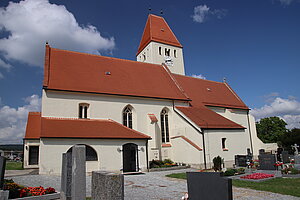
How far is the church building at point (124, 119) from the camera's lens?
15602mm

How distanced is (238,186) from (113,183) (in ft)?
26.2

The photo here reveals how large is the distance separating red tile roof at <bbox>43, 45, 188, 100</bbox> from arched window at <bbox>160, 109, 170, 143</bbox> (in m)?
1.58

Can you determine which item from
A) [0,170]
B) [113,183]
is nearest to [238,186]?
[113,183]

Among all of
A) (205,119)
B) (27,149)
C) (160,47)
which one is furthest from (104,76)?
(160,47)

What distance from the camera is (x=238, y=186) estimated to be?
33.9 feet

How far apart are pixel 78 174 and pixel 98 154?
363 inches

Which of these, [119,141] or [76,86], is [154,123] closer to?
[119,141]

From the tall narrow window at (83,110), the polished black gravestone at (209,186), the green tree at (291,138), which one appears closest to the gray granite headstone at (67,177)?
the polished black gravestone at (209,186)

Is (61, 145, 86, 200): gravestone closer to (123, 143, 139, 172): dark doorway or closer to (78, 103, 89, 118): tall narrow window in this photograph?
(123, 143, 139, 172): dark doorway

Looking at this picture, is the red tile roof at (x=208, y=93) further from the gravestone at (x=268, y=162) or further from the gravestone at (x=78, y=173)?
the gravestone at (x=78, y=173)

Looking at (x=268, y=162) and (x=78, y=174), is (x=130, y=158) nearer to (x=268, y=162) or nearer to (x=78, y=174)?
(x=268, y=162)

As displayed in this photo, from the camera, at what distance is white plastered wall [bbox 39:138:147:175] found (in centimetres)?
1421

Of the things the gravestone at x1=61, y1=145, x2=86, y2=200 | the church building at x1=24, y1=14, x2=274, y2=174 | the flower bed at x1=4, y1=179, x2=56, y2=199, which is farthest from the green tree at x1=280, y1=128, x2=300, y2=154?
the gravestone at x1=61, y1=145, x2=86, y2=200

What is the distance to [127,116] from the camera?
65.0ft
